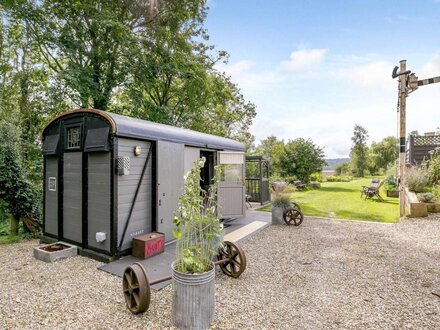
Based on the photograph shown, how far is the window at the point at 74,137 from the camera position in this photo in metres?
4.70

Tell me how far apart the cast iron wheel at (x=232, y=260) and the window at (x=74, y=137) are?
11.0ft

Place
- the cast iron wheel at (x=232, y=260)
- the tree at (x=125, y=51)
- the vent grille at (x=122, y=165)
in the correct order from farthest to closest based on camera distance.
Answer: the tree at (x=125, y=51)
the vent grille at (x=122, y=165)
the cast iron wheel at (x=232, y=260)

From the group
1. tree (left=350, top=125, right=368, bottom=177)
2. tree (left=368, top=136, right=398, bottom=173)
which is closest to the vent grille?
tree (left=350, top=125, right=368, bottom=177)

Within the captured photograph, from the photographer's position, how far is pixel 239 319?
264 cm

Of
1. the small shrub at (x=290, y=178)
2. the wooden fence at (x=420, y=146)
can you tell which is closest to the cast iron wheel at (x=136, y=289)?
the small shrub at (x=290, y=178)

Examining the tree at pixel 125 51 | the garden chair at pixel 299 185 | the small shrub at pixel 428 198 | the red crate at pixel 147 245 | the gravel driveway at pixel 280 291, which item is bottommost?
the gravel driveway at pixel 280 291

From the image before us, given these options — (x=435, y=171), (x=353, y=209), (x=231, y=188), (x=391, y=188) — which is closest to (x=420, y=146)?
(x=391, y=188)

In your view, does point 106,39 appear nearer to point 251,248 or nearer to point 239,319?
point 251,248

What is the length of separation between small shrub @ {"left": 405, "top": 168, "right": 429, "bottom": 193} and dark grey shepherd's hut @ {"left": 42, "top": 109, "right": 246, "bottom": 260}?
8131mm

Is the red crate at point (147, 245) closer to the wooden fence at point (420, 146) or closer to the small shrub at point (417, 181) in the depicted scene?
the small shrub at point (417, 181)

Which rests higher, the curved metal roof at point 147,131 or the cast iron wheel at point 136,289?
the curved metal roof at point 147,131

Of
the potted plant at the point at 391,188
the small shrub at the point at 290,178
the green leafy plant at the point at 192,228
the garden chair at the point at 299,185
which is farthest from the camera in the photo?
the small shrub at the point at 290,178

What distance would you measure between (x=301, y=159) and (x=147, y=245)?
13.2m

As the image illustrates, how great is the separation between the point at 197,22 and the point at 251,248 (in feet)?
36.5
